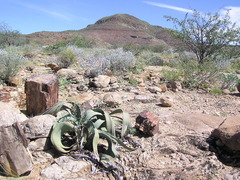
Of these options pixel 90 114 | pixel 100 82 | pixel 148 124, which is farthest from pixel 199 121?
pixel 100 82

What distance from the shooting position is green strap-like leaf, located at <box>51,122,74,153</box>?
8.45ft

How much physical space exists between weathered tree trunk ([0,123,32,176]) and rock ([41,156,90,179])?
212 mm

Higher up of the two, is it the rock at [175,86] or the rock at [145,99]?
the rock at [175,86]

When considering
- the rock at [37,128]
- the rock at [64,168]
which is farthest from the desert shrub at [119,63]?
the rock at [64,168]

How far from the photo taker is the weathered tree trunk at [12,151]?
217 cm

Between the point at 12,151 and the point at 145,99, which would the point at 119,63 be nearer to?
the point at 145,99

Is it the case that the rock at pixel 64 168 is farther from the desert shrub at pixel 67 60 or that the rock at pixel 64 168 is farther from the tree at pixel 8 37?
the tree at pixel 8 37

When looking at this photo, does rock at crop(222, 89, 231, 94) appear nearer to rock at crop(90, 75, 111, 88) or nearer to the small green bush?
the small green bush

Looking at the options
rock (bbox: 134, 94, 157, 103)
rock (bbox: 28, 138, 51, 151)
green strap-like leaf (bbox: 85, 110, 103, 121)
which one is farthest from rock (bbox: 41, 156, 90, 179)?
rock (bbox: 134, 94, 157, 103)

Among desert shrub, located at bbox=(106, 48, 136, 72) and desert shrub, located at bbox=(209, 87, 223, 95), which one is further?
desert shrub, located at bbox=(106, 48, 136, 72)

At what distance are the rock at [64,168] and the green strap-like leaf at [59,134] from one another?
0.37 feet

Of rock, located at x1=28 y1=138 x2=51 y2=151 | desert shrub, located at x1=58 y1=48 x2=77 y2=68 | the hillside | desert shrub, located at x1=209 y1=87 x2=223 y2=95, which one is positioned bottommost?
rock, located at x1=28 y1=138 x2=51 y2=151

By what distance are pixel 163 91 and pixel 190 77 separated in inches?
45.8

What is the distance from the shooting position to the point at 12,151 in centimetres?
220
